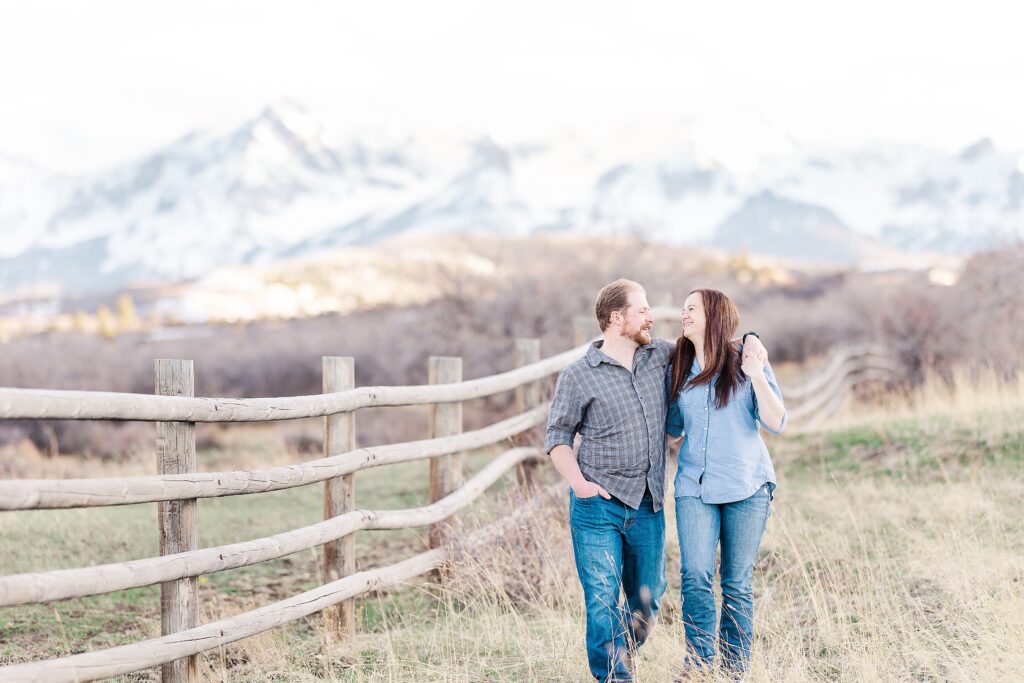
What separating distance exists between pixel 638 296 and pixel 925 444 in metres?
5.94

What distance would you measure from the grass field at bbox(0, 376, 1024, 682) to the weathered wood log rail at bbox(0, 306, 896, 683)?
25 cm

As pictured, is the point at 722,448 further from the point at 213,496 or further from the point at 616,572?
the point at 213,496

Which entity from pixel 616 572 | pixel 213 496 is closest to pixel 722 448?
pixel 616 572

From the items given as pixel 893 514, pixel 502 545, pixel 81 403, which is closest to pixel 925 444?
pixel 893 514

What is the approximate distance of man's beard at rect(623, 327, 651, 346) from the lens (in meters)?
4.23

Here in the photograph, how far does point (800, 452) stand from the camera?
9.76m

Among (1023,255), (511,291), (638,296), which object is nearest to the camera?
(638,296)

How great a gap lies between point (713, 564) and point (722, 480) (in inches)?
14.1

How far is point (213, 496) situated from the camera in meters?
4.09

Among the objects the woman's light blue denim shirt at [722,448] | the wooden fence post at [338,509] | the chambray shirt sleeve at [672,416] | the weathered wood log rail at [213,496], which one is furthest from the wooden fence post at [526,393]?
the woman's light blue denim shirt at [722,448]

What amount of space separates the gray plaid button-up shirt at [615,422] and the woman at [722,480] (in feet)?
0.48

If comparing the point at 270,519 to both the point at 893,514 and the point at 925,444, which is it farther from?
the point at 925,444

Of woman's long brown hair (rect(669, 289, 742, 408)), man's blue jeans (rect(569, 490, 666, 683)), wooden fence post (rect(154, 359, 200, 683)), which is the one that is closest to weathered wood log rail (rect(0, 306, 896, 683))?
wooden fence post (rect(154, 359, 200, 683))

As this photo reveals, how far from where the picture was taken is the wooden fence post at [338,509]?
522 centimetres
